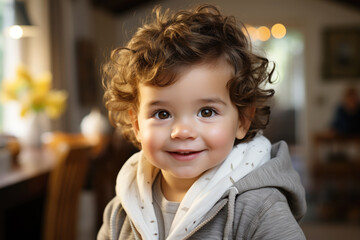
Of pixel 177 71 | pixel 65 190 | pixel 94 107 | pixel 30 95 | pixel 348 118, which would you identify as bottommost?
pixel 348 118

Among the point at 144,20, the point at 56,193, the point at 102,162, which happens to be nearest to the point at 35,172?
the point at 56,193

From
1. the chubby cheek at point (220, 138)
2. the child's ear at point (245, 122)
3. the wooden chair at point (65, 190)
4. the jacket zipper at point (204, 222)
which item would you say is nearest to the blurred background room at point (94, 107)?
the wooden chair at point (65, 190)

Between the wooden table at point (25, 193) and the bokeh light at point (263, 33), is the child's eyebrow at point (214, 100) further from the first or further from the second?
the bokeh light at point (263, 33)

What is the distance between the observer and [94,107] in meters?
7.13

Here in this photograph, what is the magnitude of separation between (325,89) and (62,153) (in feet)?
23.2

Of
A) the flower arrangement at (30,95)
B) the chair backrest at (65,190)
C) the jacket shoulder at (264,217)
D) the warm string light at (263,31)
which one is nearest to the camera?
the jacket shoulder at (264,217)

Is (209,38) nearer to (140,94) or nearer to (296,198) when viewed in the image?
(140,94)

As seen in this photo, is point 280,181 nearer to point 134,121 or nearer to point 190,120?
point 190,120

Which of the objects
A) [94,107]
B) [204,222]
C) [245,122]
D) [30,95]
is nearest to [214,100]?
[245,122]

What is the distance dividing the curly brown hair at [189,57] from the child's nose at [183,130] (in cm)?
8

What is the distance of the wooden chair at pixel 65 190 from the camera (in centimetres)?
259

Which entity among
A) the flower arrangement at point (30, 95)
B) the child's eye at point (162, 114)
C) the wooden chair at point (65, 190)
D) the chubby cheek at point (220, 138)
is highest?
the child's eye at point (162, 114)

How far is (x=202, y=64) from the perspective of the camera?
916 mm

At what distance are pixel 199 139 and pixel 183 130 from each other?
0.04m
